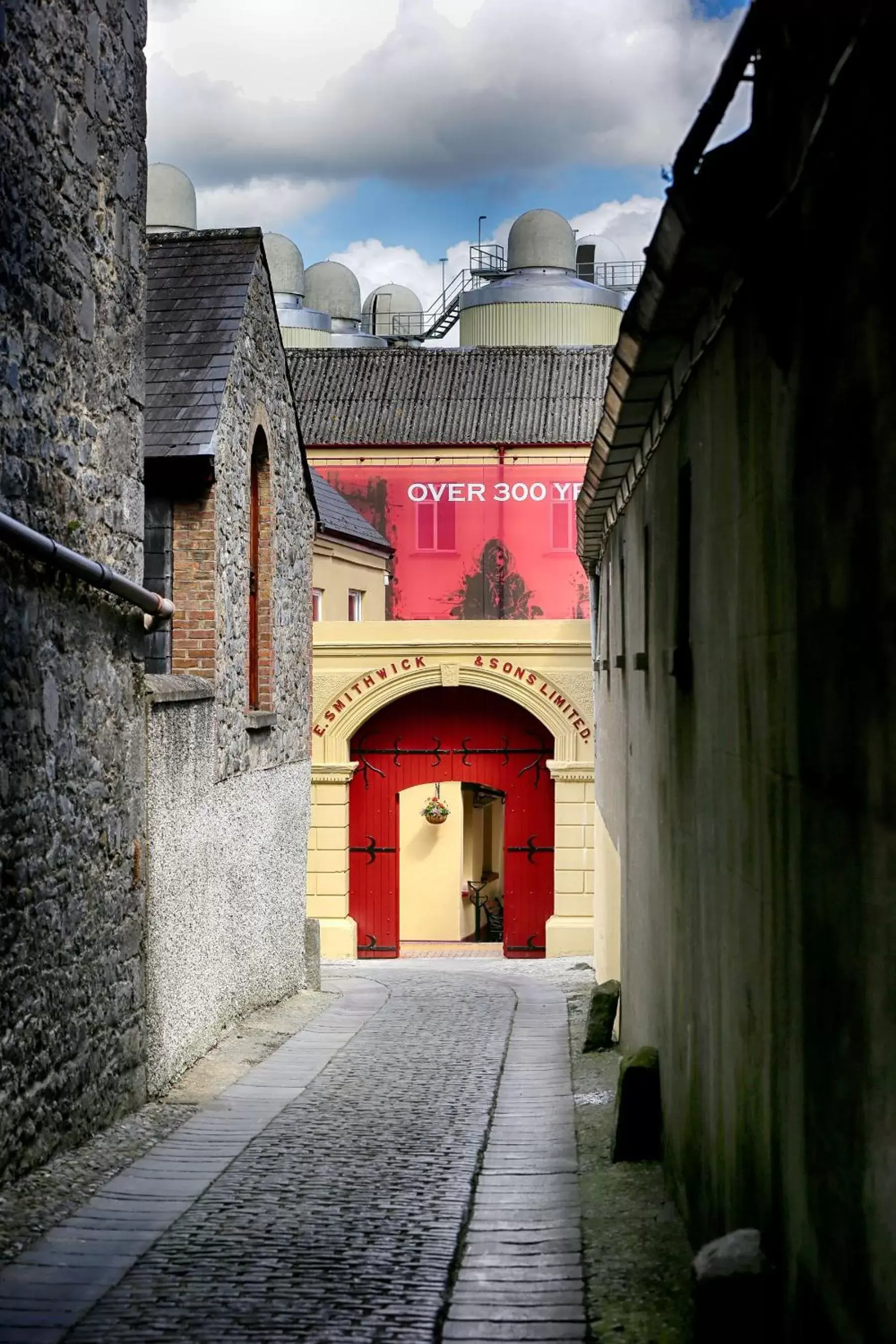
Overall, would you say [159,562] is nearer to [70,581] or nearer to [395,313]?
[70,581]

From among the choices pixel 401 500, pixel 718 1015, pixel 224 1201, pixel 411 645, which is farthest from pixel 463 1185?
pixel 401 500

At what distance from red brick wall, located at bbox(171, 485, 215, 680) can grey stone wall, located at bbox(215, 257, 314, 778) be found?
0.42 ft

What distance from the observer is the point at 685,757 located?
5.87 metres

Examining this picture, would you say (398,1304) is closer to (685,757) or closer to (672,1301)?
(672,1301)

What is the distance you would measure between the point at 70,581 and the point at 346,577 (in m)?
16.9

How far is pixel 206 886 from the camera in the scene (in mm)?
10586

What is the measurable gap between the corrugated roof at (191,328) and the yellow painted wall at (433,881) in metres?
14.7

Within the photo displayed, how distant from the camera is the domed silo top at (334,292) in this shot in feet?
130

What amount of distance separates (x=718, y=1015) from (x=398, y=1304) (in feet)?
4.45

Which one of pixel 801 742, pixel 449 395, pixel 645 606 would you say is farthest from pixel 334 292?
pixel 801 742

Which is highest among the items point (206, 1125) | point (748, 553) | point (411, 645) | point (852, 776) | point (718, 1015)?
point (411, 645)

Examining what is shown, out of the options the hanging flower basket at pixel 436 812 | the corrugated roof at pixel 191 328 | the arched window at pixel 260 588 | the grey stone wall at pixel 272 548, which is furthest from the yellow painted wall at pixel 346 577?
the corrugated roof at pixel 191 328

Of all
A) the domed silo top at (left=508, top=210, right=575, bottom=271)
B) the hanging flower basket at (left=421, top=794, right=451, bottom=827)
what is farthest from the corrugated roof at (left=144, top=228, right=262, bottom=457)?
the domed silo top at (left=508, top=210, right=575, bottom=271)

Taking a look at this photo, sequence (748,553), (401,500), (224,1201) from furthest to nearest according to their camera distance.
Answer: (401,500), (224,1201), (748,553)
